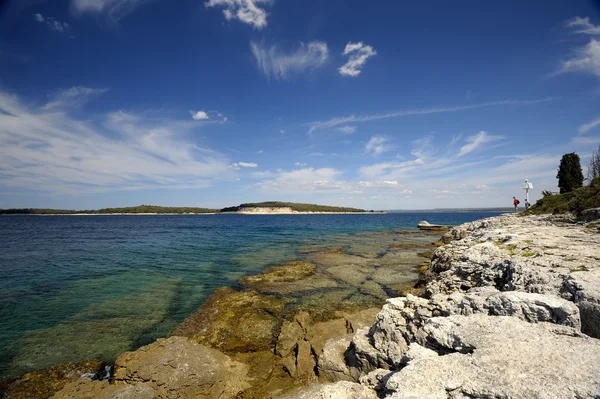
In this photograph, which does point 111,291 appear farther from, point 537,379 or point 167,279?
point 537,379

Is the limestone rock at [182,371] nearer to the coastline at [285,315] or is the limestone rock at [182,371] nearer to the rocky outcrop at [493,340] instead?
the coastline at [285,315]

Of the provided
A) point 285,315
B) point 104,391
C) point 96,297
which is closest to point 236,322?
point 285,315

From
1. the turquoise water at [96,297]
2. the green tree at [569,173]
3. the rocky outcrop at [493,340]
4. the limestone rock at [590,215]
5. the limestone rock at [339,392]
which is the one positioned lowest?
the turquoise water at [96,297]

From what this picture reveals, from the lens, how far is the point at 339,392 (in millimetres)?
6262

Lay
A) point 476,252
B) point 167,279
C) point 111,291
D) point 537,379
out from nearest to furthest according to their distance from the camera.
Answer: point 537,379, point 476,252, point 111,291, point 167,279

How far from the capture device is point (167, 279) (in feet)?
70.5

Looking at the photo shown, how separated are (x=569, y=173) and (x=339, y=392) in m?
56.6

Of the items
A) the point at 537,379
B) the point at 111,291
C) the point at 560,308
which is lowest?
the point at 111,291

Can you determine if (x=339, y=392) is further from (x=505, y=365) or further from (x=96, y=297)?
(x=96, y=297)

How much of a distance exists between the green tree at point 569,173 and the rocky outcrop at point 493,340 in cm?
4466

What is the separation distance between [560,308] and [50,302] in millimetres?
23968

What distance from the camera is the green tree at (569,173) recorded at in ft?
139

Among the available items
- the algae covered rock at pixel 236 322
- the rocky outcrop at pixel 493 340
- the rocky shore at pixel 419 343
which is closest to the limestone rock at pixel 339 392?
the rocky shore at pixel 419 343

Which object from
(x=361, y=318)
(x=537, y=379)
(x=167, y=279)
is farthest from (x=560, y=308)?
(x=167, y=279)
